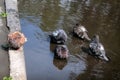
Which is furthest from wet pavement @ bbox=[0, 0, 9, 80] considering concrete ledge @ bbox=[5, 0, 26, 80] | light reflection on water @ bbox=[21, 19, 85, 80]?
light reflection on water @ bbox=[21, 19, 85, 80]

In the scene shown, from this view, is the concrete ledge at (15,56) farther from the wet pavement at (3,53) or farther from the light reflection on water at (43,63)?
the light reflection on water at (43,63)

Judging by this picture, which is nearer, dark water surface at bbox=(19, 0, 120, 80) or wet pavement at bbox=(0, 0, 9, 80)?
wet pavement at bbox=(0, 0, 9, 80)

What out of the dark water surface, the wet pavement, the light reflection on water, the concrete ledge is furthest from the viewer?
the dark water surface

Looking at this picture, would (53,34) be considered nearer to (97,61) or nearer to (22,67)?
(97,61)

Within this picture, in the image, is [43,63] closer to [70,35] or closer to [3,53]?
[3,53]

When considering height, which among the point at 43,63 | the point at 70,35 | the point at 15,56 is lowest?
the point at 43,63

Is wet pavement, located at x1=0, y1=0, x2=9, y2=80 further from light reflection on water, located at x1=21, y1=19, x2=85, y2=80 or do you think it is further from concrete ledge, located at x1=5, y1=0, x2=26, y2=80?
light reflection on water, located at x1=21, y1=19, x2=85, y2=80

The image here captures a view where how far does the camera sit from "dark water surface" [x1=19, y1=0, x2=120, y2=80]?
957cm

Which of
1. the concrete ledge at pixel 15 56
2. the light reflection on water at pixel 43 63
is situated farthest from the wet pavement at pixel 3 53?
the light reflection on water at pixel 43 63

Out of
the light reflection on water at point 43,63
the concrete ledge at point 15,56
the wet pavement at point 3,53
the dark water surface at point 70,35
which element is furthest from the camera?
the dark water surface at point 70,35

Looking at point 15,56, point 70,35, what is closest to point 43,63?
point 15,56

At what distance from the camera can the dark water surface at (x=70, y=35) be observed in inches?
377

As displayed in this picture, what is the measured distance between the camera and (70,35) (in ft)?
38.5

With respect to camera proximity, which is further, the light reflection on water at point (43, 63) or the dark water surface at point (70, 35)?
the dark water surface at point (70, 35)
